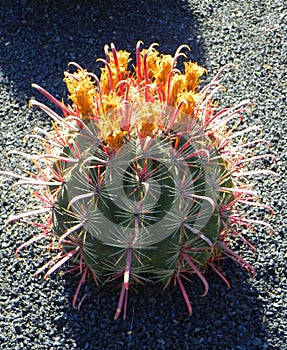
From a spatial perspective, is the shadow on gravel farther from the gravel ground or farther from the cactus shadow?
the cactus shadow

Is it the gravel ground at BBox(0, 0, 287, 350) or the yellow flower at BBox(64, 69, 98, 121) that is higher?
the yellow flower at BBox(64, 69, 98, 121)

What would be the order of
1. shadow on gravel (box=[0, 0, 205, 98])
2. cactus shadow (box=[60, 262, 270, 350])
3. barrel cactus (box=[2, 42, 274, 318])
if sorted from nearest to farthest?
barrel cactus (box=[2, 42, 274, 318]) < cactus shadow (box=[60, 262, 270, 350]) < shadow on gravel (box=[0, 0, 205, 98])

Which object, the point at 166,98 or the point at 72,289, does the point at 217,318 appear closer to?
the point at 72,289

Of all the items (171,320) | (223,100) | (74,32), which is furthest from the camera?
(74,32)

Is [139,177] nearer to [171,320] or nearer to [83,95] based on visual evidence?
[83,95]

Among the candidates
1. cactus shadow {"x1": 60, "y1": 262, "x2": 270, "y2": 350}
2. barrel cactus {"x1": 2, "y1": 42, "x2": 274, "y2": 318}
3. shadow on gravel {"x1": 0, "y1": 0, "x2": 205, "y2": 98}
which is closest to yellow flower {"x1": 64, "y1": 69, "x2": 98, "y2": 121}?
barrel cactus {"x1": 2, "y1": 42, "x2": 274, "y2": 318}

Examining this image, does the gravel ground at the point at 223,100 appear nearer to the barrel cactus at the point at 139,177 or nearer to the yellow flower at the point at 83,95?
the barrel cactus at the point at 139,177

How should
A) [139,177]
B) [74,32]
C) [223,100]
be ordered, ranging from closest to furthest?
[139,177], [223,100], [74,32]

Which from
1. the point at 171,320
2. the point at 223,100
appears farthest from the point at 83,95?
the point at 223,100
